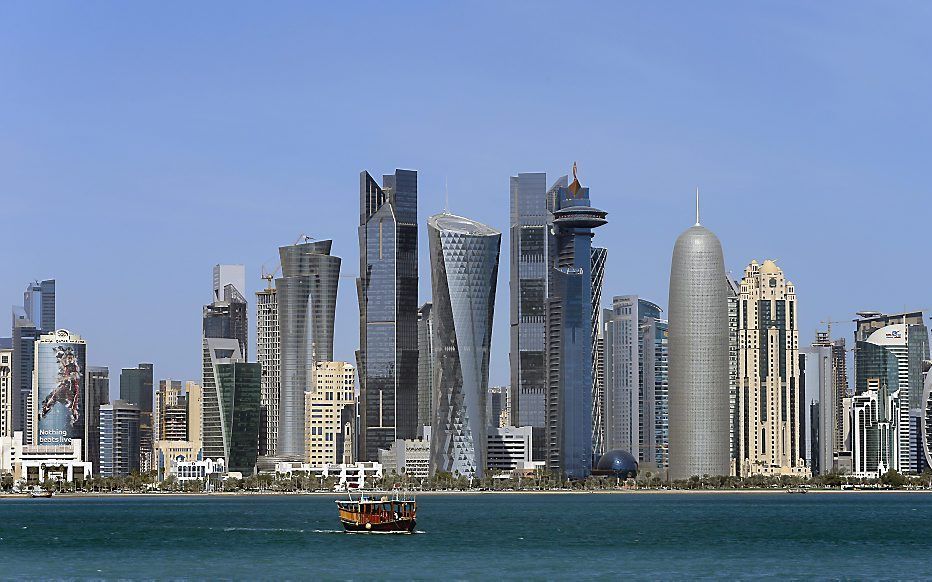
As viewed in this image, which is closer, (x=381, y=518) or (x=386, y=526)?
(x=381, y=518)

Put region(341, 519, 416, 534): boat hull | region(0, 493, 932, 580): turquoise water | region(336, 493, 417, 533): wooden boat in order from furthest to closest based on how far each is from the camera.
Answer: region(341, 519, 416, 534): boat hull < region(336, 493, 417, 533): wooden boat < region(0, 493, 932, 580): turquoise water

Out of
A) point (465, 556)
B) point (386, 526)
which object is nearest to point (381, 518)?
point (386, 526)

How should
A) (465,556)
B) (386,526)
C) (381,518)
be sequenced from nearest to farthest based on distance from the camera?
(465,556)
(381,518)
(386,526)

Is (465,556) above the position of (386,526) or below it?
below

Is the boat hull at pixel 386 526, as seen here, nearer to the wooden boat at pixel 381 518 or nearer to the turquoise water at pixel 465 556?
the wooden boat at pixel 381 518

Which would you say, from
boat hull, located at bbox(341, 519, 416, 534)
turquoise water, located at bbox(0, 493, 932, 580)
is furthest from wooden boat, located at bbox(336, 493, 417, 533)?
turquoise water, located at bbox(0, 493, 932, 580)

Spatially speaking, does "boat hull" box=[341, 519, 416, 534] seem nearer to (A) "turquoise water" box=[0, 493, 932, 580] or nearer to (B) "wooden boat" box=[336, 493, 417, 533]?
(B) "wooden boat" box=[336, 493, 417, 533]

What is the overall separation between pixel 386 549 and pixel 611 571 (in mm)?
30088

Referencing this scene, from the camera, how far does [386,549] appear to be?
164m

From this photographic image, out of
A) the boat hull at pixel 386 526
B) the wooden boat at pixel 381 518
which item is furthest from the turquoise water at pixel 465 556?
the wooden boat at pixel 381 518

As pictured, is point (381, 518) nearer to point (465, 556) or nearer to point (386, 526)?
point (386, 526)

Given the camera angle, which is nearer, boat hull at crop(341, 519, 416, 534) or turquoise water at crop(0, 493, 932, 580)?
turquoise water at crop(0, 493, 932, 580)

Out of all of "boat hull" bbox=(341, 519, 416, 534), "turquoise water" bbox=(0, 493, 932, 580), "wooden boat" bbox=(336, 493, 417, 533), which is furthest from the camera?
"boat hull" bbox=(341, 519, 416, 534)

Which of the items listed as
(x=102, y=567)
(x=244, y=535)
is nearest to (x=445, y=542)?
(x=244, y=535)
